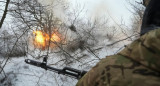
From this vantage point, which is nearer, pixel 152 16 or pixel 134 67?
pixel 134 67

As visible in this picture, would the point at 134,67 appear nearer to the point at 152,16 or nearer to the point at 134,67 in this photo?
the point at 134,67

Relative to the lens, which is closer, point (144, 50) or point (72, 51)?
point (144, 50)

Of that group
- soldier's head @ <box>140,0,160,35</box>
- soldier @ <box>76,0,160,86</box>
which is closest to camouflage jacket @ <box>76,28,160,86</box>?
soldier @ <box>76,0,160,86</box>

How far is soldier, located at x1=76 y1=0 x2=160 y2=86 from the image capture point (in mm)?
851

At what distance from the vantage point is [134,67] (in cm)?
92

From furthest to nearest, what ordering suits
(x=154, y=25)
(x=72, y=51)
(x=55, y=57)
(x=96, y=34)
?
(x=96, y=34) → (x=72, y=51) → (x=55, y=57) → (x=154, y=25)

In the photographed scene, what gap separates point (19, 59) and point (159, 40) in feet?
40.4

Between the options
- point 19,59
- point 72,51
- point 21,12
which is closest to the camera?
point 21,12

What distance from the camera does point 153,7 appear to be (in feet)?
4.55

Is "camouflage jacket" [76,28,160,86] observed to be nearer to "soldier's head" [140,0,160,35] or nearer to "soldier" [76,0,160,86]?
"soldier" [76,0,160,86]

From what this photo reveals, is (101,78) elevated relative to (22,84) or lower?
elevated

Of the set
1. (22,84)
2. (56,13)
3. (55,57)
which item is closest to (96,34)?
(56,13)

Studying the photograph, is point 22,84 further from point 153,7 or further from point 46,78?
point 153,7

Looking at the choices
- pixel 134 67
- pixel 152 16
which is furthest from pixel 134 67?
pixel 152 16
